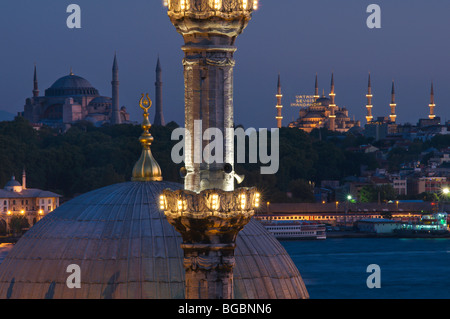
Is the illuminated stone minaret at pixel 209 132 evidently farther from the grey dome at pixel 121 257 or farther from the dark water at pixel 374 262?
the dark water at pixel 374 262

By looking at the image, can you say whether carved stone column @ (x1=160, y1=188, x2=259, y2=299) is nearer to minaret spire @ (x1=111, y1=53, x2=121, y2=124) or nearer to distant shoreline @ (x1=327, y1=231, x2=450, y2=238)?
distant shoreline @ (x1=327, y1=231, x2=450, y2=238)

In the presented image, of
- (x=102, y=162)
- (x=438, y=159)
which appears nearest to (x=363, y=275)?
(x=102, y=162)

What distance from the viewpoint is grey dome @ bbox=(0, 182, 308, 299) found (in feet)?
57.8

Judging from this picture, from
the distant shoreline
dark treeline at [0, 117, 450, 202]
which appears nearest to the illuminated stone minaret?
dark treeline at [0, 117, 450, 202]

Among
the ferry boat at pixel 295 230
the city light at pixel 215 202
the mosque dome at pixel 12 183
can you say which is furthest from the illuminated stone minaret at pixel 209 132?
the mosque dome at pixel 12 183

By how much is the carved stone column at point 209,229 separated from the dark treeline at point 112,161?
73025mm

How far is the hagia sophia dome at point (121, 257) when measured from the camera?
57.8ft

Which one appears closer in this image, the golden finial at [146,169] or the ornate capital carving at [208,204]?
the ornate capital carving at [208,204]

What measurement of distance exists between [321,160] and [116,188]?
10457cm

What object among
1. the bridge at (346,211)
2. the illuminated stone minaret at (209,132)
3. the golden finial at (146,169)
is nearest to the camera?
the illuminated stone minaret at (209,132)

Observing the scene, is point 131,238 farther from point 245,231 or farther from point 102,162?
point 102,162

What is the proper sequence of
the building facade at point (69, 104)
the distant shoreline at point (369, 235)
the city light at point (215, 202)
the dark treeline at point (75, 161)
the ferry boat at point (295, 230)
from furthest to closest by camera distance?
1. the building facade at point (69, 104)
2. the dark treeline at point (75, 161)
3. the distant shoreline at point (369, 235)
4. the ferry boat at point (295, 230)
5. the city light at point (215, 202)

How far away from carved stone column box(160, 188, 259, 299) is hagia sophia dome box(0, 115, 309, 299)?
363 cm
